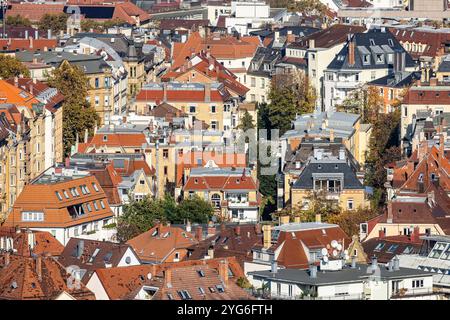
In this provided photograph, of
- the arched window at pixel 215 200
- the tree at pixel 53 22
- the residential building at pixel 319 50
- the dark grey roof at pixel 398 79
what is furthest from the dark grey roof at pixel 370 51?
the tree at pixel 53 22

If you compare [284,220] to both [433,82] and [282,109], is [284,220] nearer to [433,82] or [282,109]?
[433,82]

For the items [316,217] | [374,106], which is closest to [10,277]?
[316,217]

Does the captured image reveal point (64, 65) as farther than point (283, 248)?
Yes

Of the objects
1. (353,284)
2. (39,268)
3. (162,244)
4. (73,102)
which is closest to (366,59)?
(73,102)

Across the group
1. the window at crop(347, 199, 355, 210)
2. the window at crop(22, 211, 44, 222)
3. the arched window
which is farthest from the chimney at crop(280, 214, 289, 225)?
the window at crop(22, 211, 44, 222)

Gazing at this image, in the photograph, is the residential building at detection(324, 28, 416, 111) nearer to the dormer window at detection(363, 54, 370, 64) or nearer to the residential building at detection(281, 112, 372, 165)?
the dormer window at detection(363, 54, 370, 64)

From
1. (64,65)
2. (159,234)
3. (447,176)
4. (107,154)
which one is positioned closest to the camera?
(159,234)

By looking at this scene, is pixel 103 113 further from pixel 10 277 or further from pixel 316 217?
pixel 10 277
